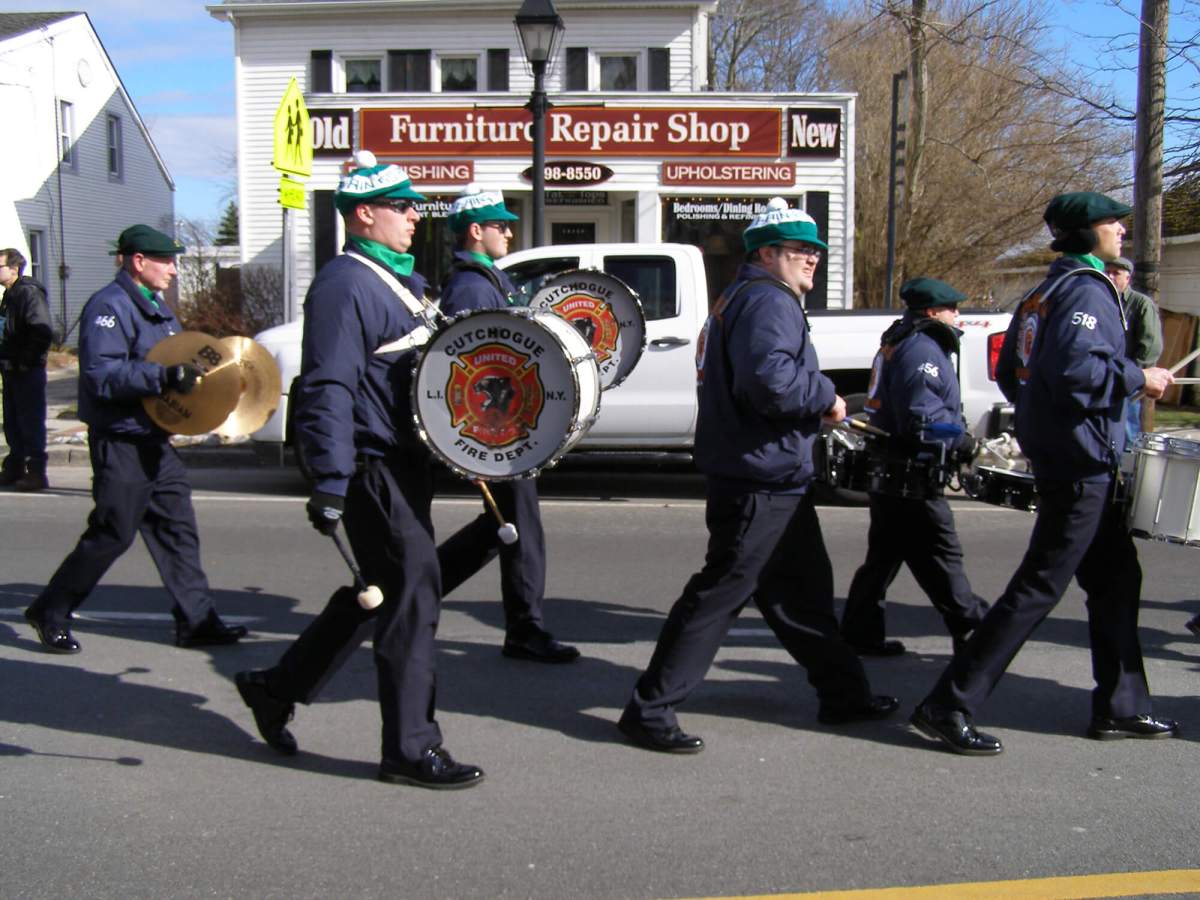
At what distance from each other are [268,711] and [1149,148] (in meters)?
9.79

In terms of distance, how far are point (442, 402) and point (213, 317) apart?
17.0 m

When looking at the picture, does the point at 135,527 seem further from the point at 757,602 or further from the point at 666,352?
the point at 666,352

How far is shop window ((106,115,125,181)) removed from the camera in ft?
104

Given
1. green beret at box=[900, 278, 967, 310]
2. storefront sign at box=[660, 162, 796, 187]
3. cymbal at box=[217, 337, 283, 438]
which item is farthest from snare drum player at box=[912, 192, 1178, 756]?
storefront sign at box=[660, 162, 796, 187]

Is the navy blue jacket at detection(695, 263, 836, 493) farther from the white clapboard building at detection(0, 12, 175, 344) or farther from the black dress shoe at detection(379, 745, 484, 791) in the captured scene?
the white clapboard building at detection(0, 12, 175, 344)

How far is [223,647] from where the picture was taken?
599 centimetres

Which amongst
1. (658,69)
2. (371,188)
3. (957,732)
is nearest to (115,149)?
(658,69)

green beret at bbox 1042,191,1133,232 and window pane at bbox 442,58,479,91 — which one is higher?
window pane at bbox 442,58,479,91

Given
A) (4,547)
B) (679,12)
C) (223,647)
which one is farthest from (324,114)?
(223,647)

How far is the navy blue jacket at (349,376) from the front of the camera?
3910mm

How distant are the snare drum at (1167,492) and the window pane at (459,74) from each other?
18699 mm

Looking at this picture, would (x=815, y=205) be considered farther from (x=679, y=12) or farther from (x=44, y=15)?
(x=44, y=15)

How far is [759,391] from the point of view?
14.2ft

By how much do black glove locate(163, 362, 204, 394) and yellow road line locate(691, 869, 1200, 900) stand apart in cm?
325
